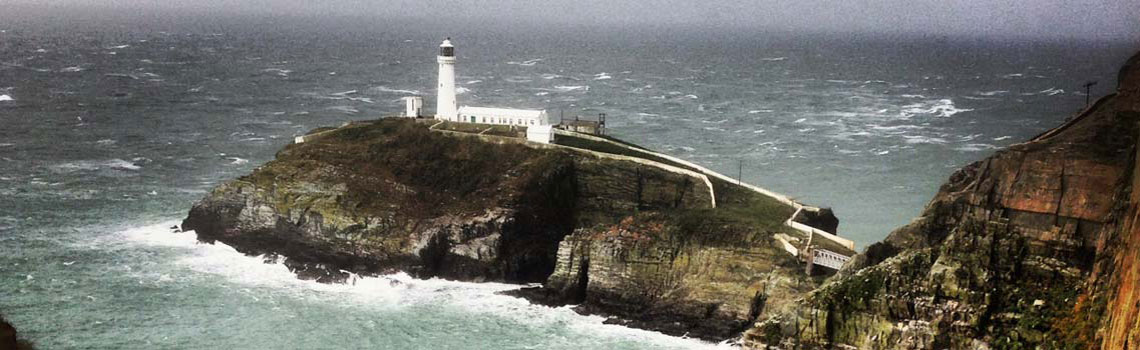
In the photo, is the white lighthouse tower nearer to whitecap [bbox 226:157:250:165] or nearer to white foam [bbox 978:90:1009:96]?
whitecap [bbox 226:157:250:165]

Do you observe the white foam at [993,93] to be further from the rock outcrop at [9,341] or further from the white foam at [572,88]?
the rock outcrop at [9,341]

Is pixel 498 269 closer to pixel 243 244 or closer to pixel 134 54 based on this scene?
pixel 243 244

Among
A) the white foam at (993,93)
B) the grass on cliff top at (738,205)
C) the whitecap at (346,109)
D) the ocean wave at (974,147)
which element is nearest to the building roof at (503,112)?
the grass on cliff top at (738,205)

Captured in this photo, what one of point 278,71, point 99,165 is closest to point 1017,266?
point 99,165

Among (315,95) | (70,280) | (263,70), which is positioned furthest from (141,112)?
(70,280)

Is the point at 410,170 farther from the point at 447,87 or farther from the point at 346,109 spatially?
the point at 346,109

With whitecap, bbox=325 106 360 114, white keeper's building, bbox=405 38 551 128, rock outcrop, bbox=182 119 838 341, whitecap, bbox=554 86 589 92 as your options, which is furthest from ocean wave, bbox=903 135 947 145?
whitecap, bbox=325 106 360 114
